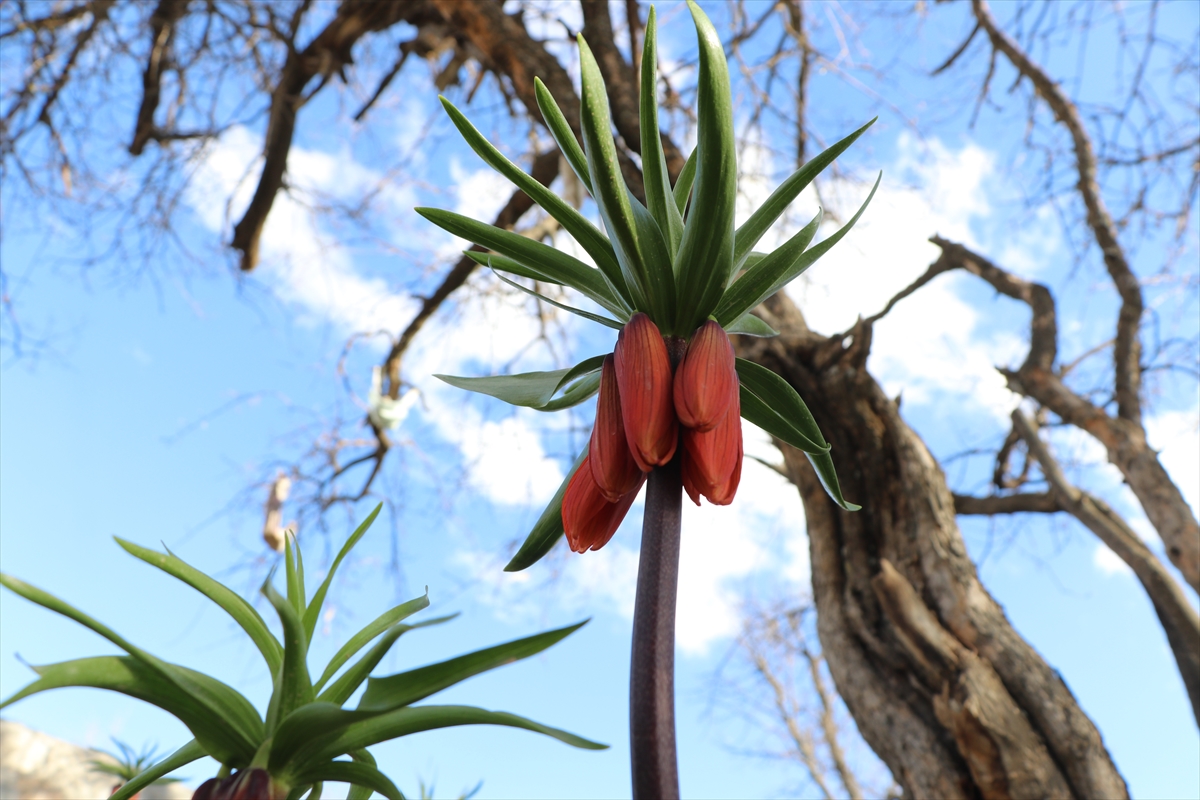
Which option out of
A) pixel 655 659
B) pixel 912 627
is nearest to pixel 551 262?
pixel 655 659

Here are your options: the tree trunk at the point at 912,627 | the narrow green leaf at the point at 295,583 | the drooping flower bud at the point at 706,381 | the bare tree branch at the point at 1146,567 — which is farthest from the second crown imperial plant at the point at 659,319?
the bare tree branch at the point at 1146,567

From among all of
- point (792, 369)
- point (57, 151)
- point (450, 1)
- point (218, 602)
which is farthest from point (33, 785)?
point (218, 602)

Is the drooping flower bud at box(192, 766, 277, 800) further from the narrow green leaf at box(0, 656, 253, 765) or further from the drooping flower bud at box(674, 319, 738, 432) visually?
the drooping flower bud at box(674, 319, 738, 432)

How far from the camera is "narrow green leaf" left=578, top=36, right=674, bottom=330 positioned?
1.45 ft

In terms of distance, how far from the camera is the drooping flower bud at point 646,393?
0.41 meters

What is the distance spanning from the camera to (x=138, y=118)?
13.7ft

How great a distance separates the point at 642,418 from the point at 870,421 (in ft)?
7.04

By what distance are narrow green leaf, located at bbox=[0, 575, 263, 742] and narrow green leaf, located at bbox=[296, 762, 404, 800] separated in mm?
29

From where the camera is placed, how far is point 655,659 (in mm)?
338

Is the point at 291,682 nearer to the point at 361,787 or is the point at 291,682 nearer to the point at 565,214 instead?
the point at 361,787

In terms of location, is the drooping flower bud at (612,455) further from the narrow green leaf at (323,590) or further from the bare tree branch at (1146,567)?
the bare tree branch at (1146,567)

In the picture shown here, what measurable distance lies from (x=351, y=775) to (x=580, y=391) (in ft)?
0.81

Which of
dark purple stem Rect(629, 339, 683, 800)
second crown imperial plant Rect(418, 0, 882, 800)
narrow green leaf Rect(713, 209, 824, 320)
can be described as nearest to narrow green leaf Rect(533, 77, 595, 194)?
second crown imperial plant Rect(418, 0, 882, 800)

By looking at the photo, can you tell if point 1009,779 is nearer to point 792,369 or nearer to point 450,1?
point 792,369
